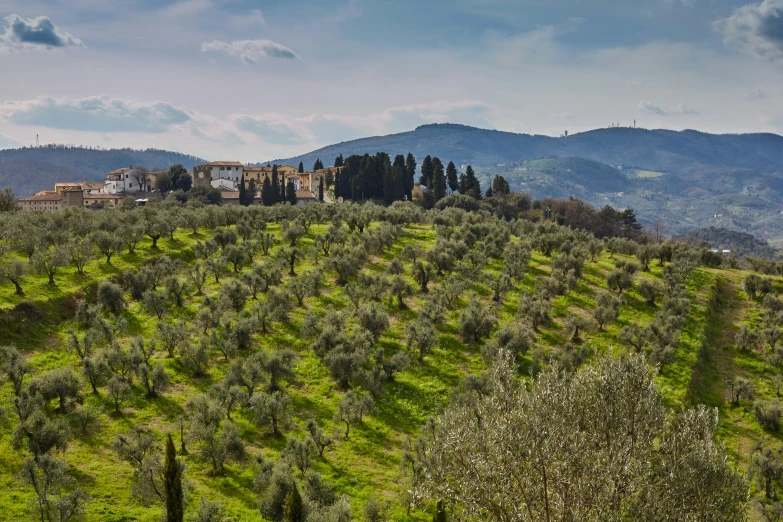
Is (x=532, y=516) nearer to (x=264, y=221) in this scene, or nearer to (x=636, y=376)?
(x=636, y=376)

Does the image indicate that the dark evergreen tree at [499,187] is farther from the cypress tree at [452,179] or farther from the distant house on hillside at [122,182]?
the distant house on hillside at [122,182]

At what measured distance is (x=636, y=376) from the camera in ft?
83.8

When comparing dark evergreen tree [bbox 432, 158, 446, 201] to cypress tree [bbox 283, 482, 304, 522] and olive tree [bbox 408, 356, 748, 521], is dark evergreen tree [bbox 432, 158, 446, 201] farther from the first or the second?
olive tree [bbox 408, 356, 748, 521]

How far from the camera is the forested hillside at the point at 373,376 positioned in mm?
21969

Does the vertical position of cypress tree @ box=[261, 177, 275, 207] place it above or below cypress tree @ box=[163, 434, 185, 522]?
above

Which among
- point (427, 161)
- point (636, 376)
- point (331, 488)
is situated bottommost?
point (331, 488)

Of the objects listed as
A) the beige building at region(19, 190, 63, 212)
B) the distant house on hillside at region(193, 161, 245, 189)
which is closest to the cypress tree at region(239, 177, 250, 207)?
the distant house on hillside at region(193, 161, 245, 189)

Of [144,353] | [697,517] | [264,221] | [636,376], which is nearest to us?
[697,517]

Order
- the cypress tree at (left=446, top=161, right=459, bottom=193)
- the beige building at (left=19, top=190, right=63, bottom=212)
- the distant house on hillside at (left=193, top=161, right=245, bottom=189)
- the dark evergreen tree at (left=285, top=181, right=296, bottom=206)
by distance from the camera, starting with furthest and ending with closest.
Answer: the distant house on hillside at (left=193, top=161, right=245, bottom=189) < the cypress tree at (left=446, top=161, right=459, bottom=193) < the beige building at (left=19, top=190, right=63, bottom=212) < the dark evergreen tree at (left=285, top=181, right=296, bottom=206)

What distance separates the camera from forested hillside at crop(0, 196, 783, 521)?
2197cm

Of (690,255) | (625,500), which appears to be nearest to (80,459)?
(625,500)

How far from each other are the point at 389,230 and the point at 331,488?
60.2 metres

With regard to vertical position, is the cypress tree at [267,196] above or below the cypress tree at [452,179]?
below

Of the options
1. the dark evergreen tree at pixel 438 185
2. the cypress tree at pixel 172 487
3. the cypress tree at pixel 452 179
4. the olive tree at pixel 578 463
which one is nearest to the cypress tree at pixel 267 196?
the dark evergreen tree at pixel 438 185
